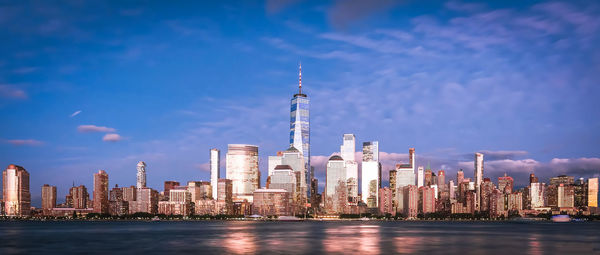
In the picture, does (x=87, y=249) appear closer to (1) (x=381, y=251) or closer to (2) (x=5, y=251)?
(2) (x=5, y=251)

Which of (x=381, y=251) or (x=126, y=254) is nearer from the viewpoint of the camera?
(x=126, y=254)

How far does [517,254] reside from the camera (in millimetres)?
86125

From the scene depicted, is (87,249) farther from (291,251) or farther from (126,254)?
(291,251)

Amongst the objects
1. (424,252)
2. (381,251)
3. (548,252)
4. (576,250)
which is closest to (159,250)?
(381,251)

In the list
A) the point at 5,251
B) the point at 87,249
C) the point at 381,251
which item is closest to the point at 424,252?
the point at 381,251

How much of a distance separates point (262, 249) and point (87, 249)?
29600mm

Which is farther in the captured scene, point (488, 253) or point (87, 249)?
point (87, 249)

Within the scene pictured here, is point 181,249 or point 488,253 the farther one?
point 181,249

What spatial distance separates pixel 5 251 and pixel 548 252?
289 ft

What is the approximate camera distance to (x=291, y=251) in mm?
90188

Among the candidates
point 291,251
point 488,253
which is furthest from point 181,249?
point 488,253

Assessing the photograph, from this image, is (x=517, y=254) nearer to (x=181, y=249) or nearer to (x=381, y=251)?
(x=381, y=251)

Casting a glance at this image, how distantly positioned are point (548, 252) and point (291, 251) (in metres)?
41.8

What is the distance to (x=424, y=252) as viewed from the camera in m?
89.9
